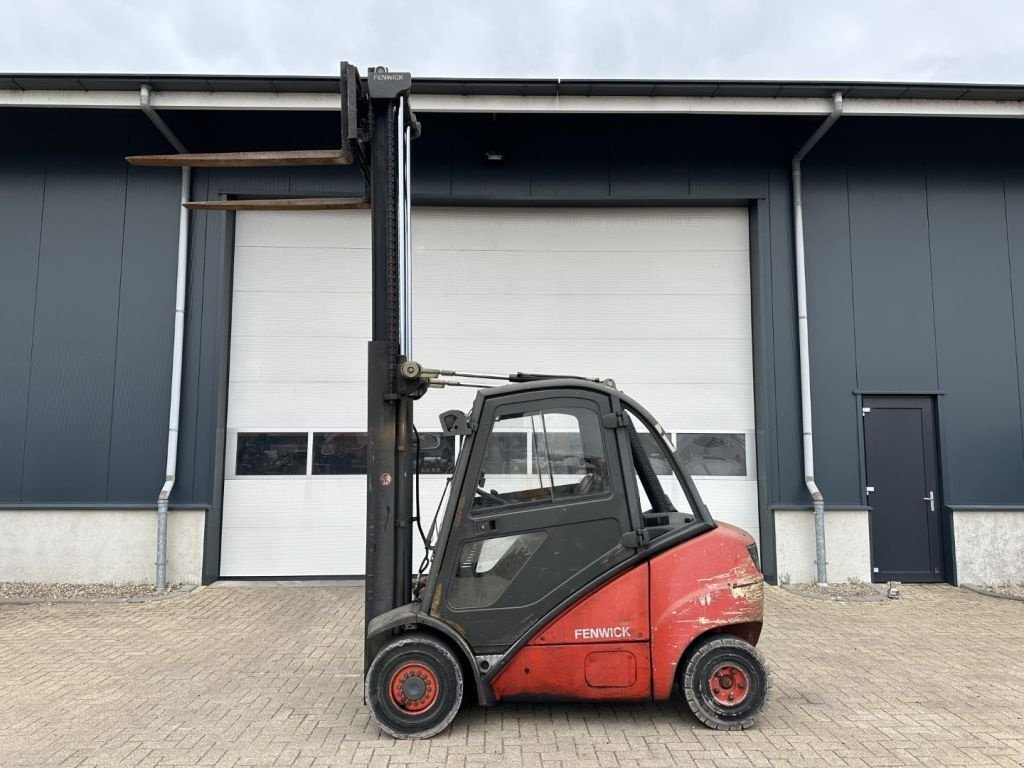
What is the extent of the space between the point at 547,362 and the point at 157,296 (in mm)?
5410

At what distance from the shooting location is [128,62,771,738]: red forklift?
388 cm

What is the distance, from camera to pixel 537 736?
13.0ft

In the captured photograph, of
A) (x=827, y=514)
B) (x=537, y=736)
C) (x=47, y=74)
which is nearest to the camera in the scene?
(x=537, y=736)

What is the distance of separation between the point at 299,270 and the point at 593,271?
13.8 ft

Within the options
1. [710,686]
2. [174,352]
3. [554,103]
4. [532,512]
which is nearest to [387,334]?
[532,512]

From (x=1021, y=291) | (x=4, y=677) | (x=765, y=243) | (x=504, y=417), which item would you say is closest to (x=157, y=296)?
(x=4, y=677)

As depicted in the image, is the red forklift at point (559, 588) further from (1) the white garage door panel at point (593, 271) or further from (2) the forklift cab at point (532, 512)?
(1) the white garage door panel at point (593, 271)

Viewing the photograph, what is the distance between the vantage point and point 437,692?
390cm

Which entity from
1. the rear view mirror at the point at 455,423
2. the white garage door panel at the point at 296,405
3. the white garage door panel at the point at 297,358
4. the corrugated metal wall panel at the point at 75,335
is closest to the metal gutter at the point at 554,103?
the corrugated metal wall panel at the point at 75,335

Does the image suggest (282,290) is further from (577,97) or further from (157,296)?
(577,97)

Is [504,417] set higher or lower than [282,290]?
lower

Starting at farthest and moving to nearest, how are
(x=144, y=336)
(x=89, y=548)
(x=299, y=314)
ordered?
(x=299, y=314) → (x=144, y=336) → (x=89, y=548)

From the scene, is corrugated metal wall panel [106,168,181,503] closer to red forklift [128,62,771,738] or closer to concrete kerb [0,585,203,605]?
concrete kerb [0,585,203,605]

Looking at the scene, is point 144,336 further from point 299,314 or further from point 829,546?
point 829,546
